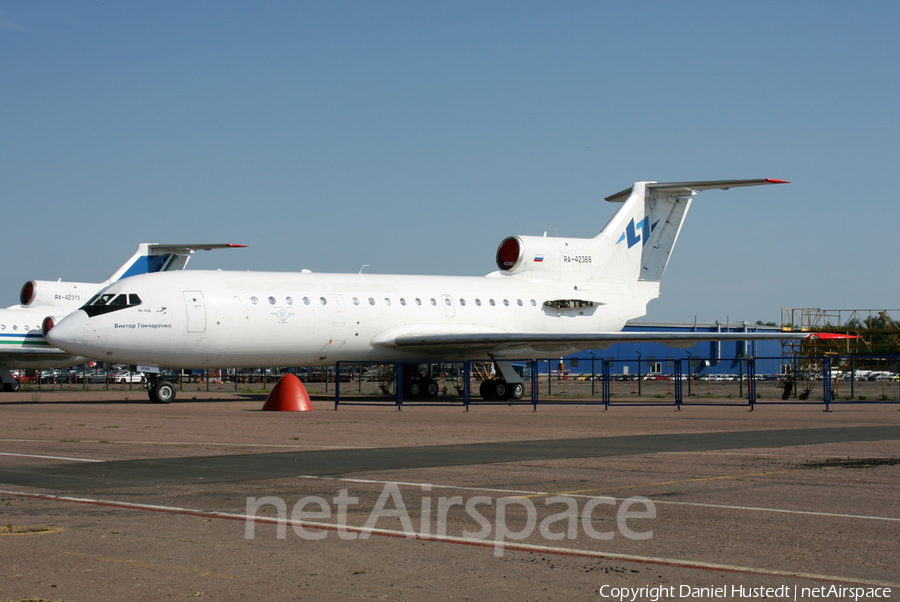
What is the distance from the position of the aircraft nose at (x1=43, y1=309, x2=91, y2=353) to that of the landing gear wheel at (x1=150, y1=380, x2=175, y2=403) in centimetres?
273

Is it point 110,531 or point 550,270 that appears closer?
point 110,531

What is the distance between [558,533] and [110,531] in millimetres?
3100

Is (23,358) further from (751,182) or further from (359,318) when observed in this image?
(751,182)

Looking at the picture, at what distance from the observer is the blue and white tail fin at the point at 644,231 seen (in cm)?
3509

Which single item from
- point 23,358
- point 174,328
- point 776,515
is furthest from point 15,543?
A: point 23,358

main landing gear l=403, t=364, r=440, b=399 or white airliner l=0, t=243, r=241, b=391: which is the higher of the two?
white airliner l=0, t=243, r=241, b=391

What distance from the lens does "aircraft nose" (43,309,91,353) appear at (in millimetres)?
24750

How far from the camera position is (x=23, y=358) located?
41.3 m

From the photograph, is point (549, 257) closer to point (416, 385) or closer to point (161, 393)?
point (416, 385)

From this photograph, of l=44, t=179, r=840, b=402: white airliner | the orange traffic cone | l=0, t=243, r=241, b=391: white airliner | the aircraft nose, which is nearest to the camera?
the orange traffic cone

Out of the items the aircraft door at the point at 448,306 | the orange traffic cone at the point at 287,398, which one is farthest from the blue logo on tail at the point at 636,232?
the orange traffic cone at the point at 287,398

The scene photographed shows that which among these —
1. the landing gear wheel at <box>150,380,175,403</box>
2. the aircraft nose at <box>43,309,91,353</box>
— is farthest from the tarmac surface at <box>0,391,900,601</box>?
the landing gear wheel at <box>150,380,175,403</box>

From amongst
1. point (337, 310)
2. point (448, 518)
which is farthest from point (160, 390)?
point (448, 518)

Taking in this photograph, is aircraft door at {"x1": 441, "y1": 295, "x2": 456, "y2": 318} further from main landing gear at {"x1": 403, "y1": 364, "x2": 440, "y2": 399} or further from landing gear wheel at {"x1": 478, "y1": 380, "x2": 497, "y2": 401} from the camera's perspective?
landing gear wheel at {"x1": 478, "y1": 380, "x2": 497, "y2": 401}
